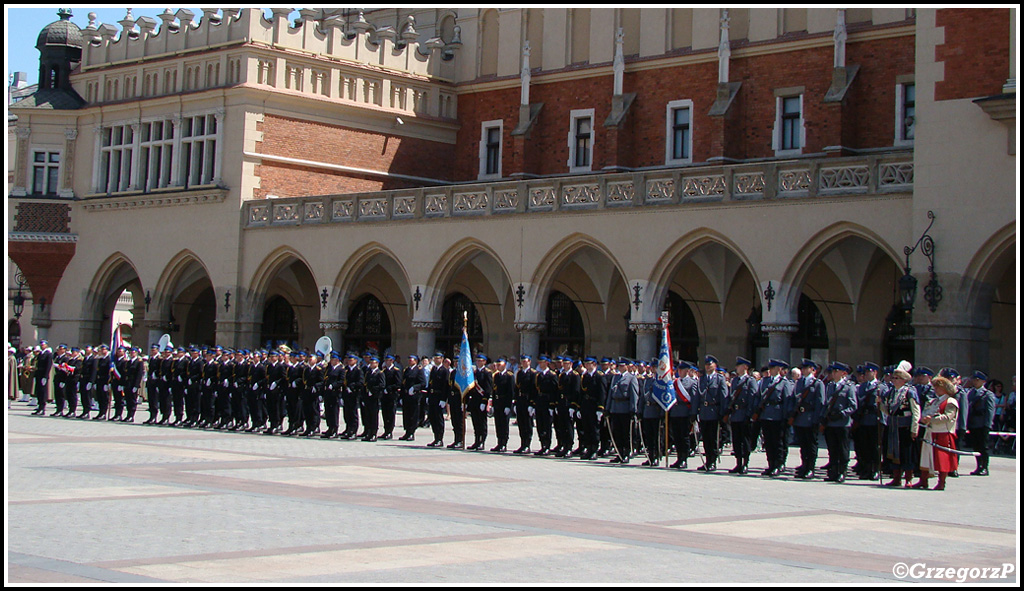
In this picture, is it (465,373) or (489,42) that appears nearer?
(465,373)

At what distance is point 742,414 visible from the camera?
17.3 metres

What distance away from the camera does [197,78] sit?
3588 cm

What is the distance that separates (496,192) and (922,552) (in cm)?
2138

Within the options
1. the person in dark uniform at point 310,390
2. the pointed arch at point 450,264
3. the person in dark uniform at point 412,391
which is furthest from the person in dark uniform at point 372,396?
the pointed arch at point 450,264

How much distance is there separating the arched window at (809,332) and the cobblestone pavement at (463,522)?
12.7m

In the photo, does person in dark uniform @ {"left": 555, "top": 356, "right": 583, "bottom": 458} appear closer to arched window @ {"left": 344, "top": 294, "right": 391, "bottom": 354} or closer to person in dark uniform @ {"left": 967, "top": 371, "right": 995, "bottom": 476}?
person in dark uniform @ {"left": 967, "top": 371, "right": 995, "bottom": 476}

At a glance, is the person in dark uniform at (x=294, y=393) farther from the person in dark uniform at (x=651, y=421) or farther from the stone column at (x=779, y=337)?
the stone column at (x=779, y=337)

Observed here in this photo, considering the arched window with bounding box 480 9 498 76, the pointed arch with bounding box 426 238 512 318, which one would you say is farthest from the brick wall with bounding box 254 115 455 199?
the pointed arch with bounding box 426 238 512 318

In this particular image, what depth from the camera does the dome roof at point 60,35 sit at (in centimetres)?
4031

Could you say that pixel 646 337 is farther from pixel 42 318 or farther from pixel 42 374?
pixel 42 318

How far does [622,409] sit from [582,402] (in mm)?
905

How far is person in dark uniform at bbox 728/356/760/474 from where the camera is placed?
56.3 feet

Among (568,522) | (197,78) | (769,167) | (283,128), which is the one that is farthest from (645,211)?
(568,522)

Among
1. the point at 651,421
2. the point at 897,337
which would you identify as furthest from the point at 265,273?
the point at 651,421
